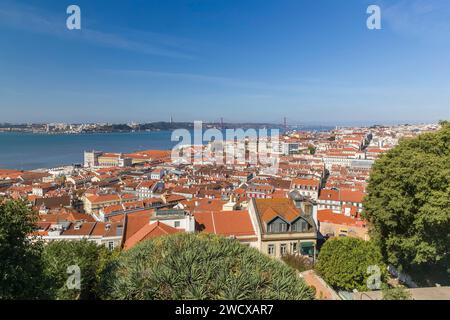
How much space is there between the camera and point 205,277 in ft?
22.5

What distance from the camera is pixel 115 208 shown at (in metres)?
35.4

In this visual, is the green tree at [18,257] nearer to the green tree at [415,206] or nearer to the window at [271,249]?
the window at [271,249]

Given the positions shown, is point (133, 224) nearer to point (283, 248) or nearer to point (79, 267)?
point (283, 248)

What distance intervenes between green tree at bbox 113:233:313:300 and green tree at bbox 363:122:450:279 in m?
7.43

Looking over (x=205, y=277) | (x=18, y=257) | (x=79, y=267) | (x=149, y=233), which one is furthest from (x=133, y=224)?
(x=205, y=277)

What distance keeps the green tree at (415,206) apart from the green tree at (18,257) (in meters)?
12.4

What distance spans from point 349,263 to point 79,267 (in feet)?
33.1

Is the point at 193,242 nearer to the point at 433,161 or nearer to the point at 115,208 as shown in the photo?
the point at 433,161

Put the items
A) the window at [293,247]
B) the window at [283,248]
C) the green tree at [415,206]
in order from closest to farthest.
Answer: the green tree at [415,206]
the window at [283,248]
the window at [293,247]

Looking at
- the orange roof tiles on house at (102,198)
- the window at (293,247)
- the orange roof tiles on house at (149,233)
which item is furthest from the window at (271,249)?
the orange roof tiles on house at (102,198)

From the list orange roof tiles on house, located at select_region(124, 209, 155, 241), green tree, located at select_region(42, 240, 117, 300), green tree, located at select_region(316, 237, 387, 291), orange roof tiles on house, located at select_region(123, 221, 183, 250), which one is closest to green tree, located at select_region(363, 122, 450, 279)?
green tree, located at select_region(316, 237, 387, 291)

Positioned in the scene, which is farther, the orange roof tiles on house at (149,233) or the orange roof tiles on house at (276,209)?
the orange roof tiles on house at (276,209)

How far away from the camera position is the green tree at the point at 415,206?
1245cm
